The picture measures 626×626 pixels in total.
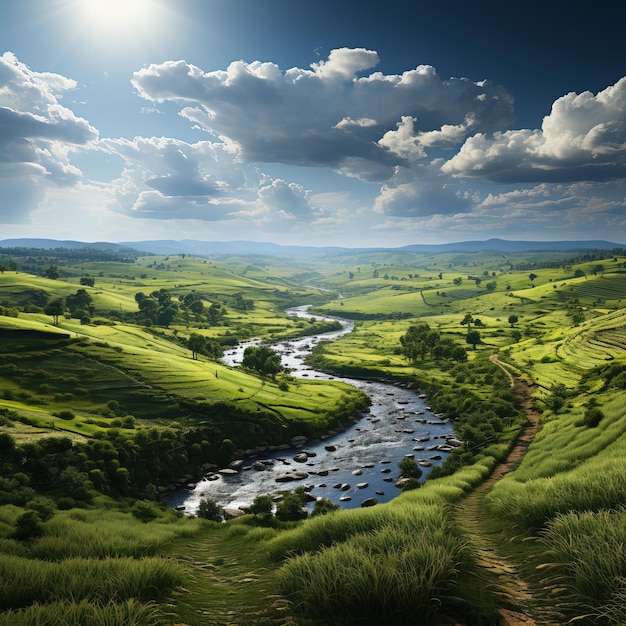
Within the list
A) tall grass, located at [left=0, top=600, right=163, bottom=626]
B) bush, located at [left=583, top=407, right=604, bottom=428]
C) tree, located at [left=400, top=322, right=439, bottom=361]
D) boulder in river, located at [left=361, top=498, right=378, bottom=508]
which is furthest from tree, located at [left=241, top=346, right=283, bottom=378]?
tall grass, located at [left=0, top=600, right=163, bottom=626]

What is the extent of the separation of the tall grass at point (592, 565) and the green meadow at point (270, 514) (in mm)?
67

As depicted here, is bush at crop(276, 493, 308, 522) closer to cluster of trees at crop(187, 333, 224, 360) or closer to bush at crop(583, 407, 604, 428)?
bush at crop(583, 407, 604, 428)

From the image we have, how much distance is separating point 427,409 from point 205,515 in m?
75.5

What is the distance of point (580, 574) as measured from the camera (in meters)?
9.66

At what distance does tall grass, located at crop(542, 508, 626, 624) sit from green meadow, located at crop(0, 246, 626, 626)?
67mm

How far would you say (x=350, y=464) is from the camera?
73750 mm

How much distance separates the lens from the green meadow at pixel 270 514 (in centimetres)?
1010

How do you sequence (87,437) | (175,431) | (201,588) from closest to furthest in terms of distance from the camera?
(201,588) < (87,437) < (175,431)

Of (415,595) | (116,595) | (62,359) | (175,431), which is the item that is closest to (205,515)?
(175,431)

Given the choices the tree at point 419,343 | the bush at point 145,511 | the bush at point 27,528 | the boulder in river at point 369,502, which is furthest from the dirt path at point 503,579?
the tree at point 419,343

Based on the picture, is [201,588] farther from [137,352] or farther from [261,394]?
[137,352]

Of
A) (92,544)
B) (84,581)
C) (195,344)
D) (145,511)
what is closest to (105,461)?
(145,511)

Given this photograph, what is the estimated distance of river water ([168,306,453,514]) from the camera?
62.2m

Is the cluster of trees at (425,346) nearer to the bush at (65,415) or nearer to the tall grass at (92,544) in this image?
the bush at (65,415)
